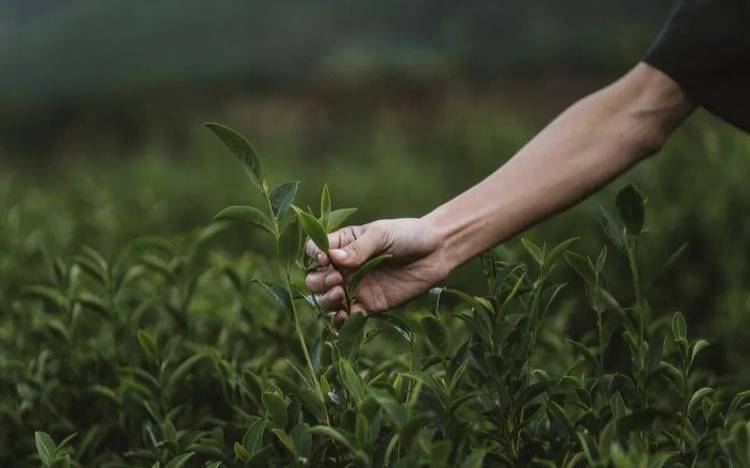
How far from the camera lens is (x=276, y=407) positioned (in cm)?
169

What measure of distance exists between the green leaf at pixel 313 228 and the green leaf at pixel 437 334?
0.64 feet

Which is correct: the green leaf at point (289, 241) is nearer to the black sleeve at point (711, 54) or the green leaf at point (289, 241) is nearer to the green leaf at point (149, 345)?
the green leaf at point (149, 345)

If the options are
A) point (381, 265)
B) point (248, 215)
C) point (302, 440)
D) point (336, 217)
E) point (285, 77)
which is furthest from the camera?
point (285, 77)

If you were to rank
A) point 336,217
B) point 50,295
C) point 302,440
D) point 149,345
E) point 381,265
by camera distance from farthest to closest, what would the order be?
point 50,295 → point 149,345 → point 381,265 → point 336,217 → point 302,440

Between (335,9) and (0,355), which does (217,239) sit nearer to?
(0,355)

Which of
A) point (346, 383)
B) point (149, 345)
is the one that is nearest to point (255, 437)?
point (346, 383)

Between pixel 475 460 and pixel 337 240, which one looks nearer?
pixel 475 460

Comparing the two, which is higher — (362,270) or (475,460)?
(362,270)

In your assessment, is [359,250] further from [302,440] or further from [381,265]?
[302,440]

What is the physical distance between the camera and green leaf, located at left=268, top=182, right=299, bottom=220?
1771mm

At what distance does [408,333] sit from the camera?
6.07 ft

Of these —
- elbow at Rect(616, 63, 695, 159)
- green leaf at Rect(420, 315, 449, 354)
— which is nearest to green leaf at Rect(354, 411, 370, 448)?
green leaf at Rect(420, 315, 449, 354)

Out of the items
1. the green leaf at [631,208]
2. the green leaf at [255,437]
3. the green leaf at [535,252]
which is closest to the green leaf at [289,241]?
the green leaf at [255,437]

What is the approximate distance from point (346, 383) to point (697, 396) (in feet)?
1.80
